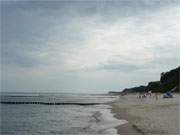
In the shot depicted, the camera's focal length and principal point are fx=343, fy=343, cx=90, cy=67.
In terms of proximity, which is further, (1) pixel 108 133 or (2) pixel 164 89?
(2) pixel 164 89

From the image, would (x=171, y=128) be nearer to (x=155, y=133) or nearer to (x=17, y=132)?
(x=155, y=133)

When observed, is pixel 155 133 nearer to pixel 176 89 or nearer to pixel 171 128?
pixel 171 128

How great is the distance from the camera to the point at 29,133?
26156 mm

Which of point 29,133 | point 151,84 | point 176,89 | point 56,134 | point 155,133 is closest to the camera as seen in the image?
point 155,133

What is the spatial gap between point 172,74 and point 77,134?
321 ft

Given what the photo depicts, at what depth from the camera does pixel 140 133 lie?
2061 centimetres

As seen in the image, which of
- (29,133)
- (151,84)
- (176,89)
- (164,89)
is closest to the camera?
(29,133)

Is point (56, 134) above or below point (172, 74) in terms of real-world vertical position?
below

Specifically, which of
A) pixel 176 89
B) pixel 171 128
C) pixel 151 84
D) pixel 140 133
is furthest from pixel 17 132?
pixel 151 84

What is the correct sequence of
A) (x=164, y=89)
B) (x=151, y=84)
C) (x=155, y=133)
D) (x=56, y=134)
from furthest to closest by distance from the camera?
(x=151, y=84) → (x=164, y=89) → (x=56, y=134) → (x=155, y=133)

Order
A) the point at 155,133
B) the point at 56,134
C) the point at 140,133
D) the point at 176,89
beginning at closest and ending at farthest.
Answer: the point at 155,133 < the point at 140,133 < the point at 56,134 < the point at 176,89

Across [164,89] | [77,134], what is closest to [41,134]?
[77,134]

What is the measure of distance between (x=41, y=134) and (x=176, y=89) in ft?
262

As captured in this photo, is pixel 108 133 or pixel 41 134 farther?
pixel 41 134
